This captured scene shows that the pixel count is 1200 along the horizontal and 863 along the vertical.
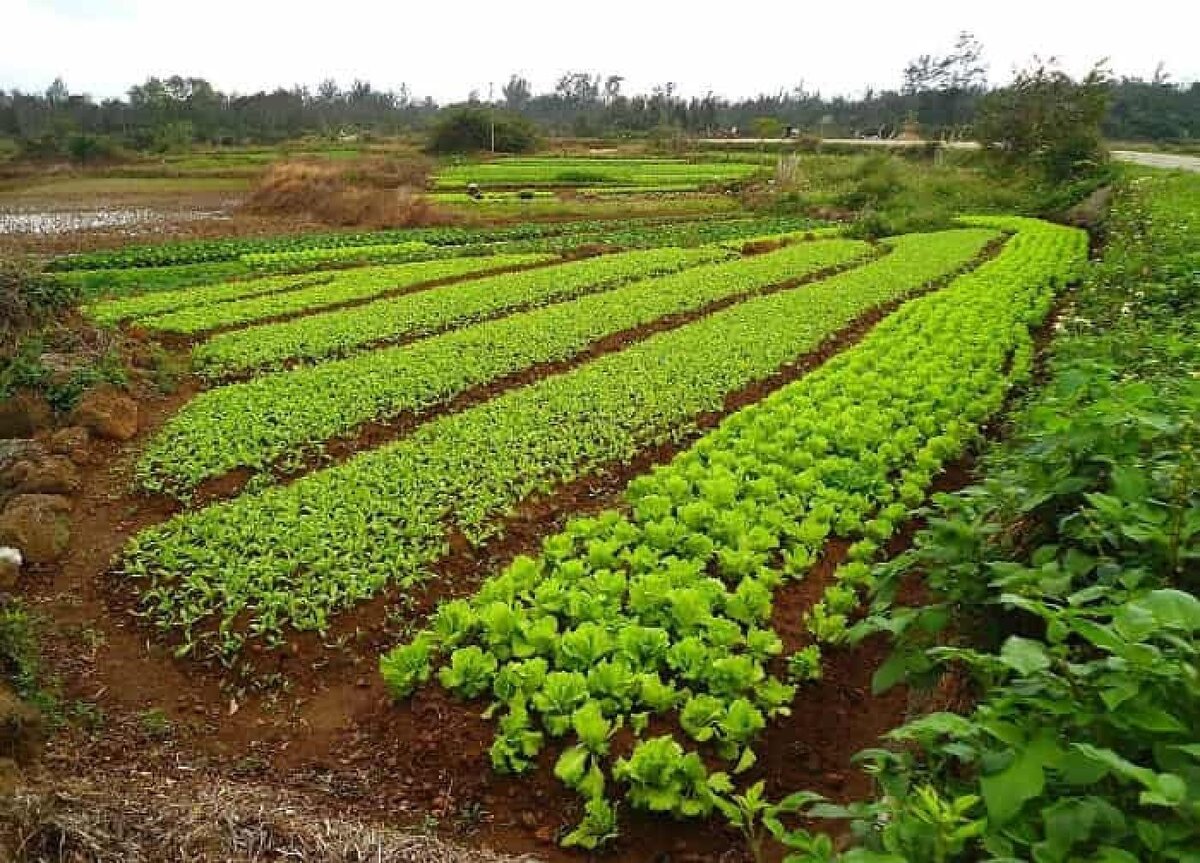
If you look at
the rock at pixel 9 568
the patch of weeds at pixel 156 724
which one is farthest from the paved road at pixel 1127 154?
the rock at pixel 9 568

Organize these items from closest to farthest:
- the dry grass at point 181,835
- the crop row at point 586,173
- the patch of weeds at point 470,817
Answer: the dry grass at point 181,835 < the patch of weeds at point 470,817 < the crop row at point 586,173

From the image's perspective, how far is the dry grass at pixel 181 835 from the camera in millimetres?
3551

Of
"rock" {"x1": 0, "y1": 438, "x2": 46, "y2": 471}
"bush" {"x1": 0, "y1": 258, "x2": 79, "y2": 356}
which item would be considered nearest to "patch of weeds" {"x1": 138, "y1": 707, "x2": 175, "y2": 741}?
"rock" {"x1": 0, "y1": 438, "x2": 46, "y2": 471}

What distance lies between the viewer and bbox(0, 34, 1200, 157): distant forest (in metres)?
62.7

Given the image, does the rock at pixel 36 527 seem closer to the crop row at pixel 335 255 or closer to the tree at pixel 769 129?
the crop row at pixel 335 255

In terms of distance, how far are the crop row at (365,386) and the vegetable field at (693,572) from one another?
0.07 metres

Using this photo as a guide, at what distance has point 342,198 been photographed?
3372cm

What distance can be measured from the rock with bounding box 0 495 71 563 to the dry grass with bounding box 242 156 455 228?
82.7ft

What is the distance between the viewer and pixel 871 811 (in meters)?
2.34

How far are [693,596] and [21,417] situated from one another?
29.3ft

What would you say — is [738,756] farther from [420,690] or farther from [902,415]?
[902,415]

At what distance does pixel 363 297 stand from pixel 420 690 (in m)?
13.2

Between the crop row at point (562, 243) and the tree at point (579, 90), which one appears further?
the tree at point (579, 90)

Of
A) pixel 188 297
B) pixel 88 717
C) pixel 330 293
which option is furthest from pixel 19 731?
pixel 188 297
